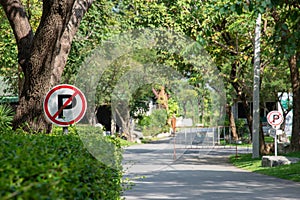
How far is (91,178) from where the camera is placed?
20.9ft

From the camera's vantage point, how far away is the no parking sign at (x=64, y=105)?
1130cm

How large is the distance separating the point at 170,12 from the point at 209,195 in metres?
12.3

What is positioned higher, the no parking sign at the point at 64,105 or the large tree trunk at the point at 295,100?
the large tree trunk at the point at 295,100

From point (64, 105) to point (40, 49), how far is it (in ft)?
3.49

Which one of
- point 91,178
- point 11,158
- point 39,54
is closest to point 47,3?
point 39,54

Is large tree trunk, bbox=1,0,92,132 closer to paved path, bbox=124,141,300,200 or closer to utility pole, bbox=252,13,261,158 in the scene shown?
paved path, bbox=124,141,300,200

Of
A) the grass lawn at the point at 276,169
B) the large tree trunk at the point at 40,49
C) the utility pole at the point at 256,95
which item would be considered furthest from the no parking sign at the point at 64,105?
the utility pole at the point at 256,95

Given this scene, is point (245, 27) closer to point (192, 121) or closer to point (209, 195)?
point (192, 121)

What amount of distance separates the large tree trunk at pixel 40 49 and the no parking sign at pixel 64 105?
50 cm

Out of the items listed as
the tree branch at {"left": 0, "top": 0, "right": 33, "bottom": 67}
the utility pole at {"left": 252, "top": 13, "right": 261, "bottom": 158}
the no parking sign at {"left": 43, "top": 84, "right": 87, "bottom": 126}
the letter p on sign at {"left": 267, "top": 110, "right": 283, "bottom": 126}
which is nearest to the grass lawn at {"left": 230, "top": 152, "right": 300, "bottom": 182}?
the utility pole at {"left": 252, "top": 13, "right": 261, "bottom": 158}

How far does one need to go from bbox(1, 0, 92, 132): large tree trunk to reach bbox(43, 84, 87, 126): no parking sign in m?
0.50

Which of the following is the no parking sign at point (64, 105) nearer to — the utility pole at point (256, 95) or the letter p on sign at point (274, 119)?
the letter p on sign at point (274, 119)

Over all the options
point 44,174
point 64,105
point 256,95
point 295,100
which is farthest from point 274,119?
point 44,174

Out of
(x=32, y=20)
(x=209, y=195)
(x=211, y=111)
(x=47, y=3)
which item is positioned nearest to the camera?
(x=47, y=3)
